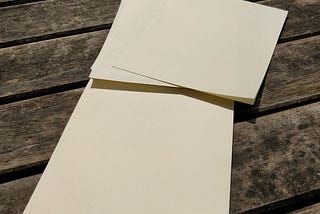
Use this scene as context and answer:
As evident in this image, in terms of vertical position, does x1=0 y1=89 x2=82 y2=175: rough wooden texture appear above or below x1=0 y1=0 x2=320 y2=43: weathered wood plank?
below

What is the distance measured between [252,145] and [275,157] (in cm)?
4

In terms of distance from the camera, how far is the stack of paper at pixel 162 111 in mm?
655

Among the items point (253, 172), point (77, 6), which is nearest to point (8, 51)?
point (77, 6)

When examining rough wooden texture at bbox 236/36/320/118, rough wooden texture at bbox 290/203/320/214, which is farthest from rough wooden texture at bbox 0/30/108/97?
rough wooden texture at bbox 290/203/320/214

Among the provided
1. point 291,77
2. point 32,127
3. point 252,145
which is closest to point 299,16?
point 291,77

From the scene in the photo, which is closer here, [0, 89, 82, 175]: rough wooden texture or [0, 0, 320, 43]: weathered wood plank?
[0, 89, 82, 175]: rough wooden texture

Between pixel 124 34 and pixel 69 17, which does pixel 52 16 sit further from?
pixel 124 34

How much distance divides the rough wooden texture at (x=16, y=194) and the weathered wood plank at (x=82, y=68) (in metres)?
0.18

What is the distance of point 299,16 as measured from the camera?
0.93 meters

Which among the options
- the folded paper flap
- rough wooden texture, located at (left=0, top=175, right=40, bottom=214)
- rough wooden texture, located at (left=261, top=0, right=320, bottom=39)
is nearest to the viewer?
rough wooden texture, located at (left=0, top=175, right=40, bottom=214)

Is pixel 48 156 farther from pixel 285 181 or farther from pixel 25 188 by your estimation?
pixel 285 181

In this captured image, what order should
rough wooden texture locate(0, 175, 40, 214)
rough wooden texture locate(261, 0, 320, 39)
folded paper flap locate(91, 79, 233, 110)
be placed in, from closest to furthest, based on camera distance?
rough wooden texture locate(0, 175, 40, 214) → folded paper flap locate(91, 79, 233, 110) → rough wooden texture locate(261, 0, 320, 39)

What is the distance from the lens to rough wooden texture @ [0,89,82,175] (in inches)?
27.0

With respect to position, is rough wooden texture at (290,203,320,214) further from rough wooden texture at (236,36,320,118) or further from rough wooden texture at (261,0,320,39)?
rough wooden texture at (261,0,320,39)
